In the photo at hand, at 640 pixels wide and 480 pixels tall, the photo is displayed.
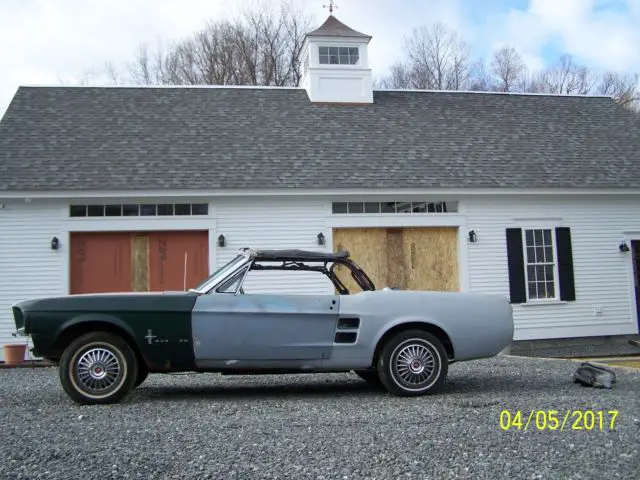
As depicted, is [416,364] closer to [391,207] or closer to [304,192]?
[304,192]

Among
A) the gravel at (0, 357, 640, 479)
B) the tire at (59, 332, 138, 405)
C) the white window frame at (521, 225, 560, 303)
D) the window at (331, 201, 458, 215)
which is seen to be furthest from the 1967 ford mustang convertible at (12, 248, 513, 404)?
the white window frame at (521, 225, 560, 303)

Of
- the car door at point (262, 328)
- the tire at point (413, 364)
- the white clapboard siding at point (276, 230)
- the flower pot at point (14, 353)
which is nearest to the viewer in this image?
the car door at point (262, 328)

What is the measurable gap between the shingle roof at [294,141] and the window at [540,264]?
110cm

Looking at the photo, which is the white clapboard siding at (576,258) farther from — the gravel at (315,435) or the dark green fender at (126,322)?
the dark green fender at (126,322)

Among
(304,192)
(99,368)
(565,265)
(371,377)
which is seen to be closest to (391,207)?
(304,192)

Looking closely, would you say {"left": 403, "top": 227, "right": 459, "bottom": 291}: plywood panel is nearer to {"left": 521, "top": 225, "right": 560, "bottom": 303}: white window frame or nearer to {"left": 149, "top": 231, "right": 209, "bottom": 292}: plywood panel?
{"left": 521, "top": 225, "right": 560, "bottom": 303}: white window frame

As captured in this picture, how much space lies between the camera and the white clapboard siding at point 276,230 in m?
12.4

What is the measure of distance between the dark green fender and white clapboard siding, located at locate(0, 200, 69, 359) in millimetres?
5812

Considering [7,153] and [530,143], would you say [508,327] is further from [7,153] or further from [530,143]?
[7,153]

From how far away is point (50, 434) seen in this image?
5.07 metres

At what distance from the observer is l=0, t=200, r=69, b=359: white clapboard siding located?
466 inches

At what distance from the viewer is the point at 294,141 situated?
45.7 ft

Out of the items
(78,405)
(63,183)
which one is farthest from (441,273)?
(78,405)
